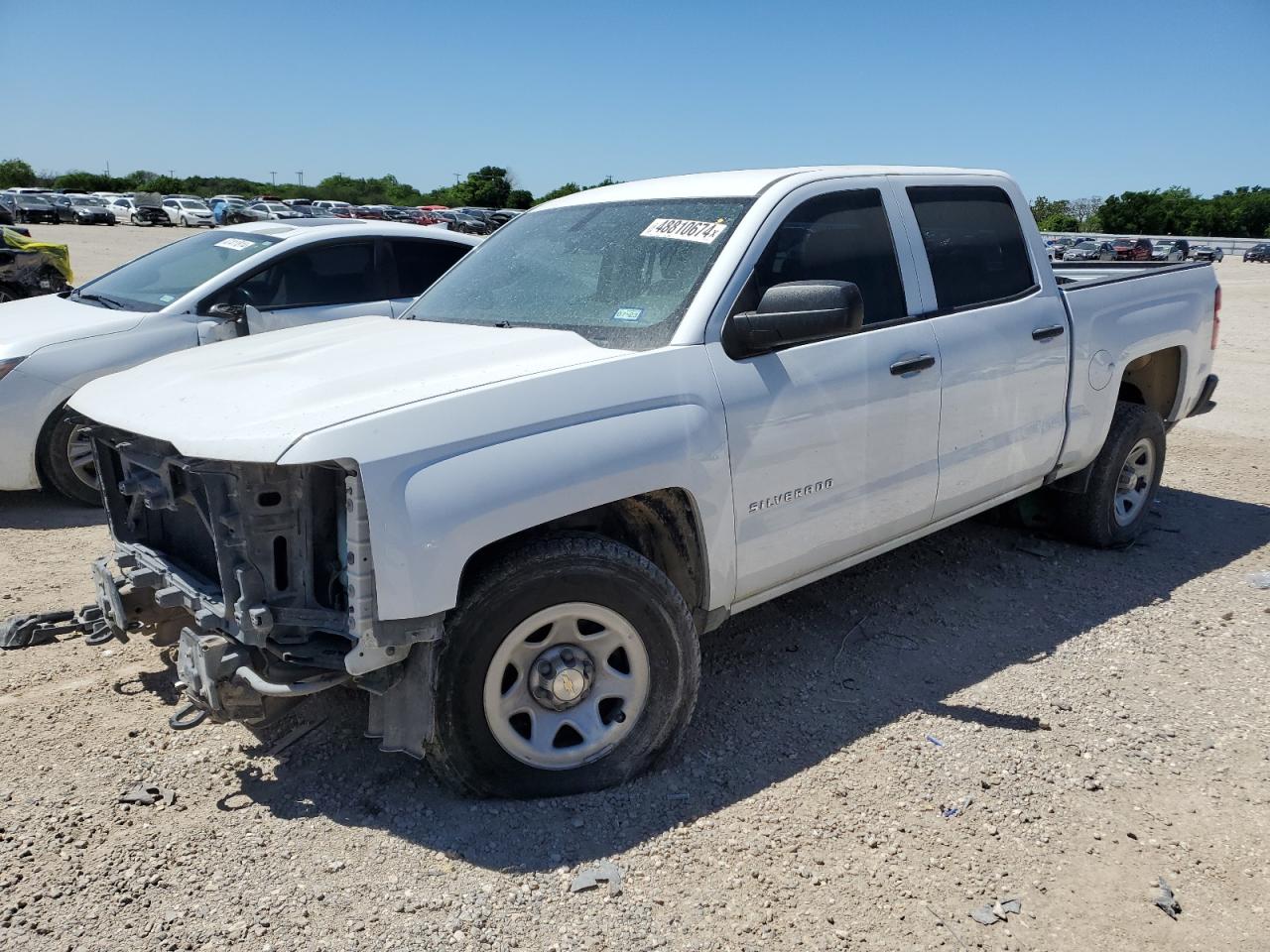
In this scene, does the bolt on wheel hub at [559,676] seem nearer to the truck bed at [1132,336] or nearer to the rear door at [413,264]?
the truck bed at [1132,336]

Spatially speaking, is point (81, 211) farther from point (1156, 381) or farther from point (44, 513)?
point (1156, 381)

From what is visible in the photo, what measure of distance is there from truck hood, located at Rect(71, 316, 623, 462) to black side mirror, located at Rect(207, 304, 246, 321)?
6.36ft

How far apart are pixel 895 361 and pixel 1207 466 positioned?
498 cm

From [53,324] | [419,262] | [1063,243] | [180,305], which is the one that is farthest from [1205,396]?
[1063,243]

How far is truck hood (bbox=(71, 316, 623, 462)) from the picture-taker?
8.80ft

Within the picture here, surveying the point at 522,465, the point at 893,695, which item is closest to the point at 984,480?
the point at 893,695

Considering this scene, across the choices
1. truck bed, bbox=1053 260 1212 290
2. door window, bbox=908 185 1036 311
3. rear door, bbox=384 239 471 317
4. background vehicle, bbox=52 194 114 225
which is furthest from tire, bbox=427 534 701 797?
background vehicle, bbox=52 194 114 225

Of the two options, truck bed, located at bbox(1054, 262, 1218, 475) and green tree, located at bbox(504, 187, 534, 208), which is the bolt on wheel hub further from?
green tree, located at bbox(504, 187, 534, 208)

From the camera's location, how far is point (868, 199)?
13.1ft

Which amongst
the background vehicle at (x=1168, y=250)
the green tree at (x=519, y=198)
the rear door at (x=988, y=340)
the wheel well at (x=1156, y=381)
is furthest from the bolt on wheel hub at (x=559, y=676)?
the green tree at (x=519, y=198)

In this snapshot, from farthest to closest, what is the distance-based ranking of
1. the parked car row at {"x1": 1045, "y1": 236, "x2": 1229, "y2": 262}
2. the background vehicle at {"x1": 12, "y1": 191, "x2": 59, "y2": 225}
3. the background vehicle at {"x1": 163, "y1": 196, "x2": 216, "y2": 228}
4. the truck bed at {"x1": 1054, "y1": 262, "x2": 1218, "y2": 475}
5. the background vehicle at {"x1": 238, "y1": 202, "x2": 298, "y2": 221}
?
the background vehicle at {"x1": 163, "y1": 196, "x2": 216, "y2": 228}
the background vehicle at {"x1": 12, "y1": 191, "x2": 59, "y2": 225}
the background vehicle at {"x1": 238, "y1": 202, "x2": 298, "y2": 221}
the parked car row at {"x1": 1045, "y1": 236, "x2": 1229, "y2": 262}
the truck bed at {"x1": 1054, "y1": 262, "x2": 1218, "y2": 475}

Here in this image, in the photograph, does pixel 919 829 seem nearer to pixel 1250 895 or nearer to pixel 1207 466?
pixel 1250 895

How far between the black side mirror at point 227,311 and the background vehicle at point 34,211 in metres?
52.0

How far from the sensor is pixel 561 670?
2992 mm
